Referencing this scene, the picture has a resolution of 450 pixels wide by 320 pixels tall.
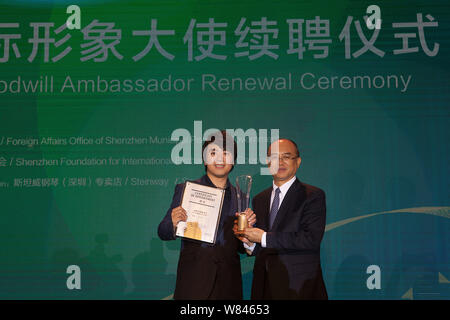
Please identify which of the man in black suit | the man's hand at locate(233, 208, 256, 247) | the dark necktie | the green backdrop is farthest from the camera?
the green backdrop

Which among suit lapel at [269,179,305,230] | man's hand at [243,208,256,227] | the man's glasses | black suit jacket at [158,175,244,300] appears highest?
the man's glasses

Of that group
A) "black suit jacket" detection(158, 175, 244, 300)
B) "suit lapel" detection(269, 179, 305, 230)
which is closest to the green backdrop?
"suit lapel" detection(269, 179, 305, 230)

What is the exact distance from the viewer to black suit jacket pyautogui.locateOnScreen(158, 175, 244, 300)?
294 cm

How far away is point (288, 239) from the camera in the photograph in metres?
2.98

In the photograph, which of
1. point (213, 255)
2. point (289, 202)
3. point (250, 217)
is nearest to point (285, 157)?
point (289, 202)

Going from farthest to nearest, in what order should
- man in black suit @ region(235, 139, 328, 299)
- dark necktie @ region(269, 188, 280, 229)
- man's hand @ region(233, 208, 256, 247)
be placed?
dark necktie @ region(269, 188, 280, 229), man in black suit @ region(235, 139, 328, 299), man's hand @ region(233, 208, 256, 247)

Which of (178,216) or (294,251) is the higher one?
(178,216)

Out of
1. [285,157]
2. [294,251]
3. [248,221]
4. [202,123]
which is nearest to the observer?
[248,221]

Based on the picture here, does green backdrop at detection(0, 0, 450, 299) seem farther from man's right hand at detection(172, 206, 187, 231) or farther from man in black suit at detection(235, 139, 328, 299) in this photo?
man's right hand at detection(172, 206, 187, 231)

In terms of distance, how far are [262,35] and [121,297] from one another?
232 cm

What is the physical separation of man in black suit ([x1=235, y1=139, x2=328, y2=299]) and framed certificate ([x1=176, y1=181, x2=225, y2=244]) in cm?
22

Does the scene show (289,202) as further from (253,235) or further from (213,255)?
(213,255)

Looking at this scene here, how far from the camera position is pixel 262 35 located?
3.81 m

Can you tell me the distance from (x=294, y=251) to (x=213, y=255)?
0.53 meters
